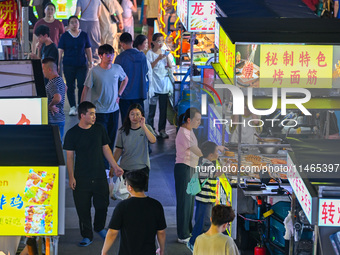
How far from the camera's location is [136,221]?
7.45 m

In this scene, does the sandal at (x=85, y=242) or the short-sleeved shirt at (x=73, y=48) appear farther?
the short-sleeved shirt at (x=73, y=48)

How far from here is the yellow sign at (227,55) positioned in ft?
27.2

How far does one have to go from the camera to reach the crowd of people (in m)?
7.49

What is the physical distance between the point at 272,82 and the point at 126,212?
219 cm

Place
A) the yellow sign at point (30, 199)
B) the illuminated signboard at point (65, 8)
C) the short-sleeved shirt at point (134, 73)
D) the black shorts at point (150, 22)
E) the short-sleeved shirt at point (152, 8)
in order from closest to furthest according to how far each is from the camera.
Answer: the yellow sign at point (30, 199), the short-sleeved shirt at point (134, 73), the illuminated signboard at point (65, 8), the short-sleeved shirt at point (152, 8), the black shorts at point (150, 22)

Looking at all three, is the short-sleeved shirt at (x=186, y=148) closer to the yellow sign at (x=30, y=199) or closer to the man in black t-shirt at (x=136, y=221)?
the man in black t-shirt at (x=136, y=221)

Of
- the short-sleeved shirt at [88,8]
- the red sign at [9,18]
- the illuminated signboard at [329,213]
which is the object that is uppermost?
the short-sleeved shirt at [88,8]

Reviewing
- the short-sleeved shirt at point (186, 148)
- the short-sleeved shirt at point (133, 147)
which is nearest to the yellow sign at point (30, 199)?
the short-sleeved shirt at point (186, 148)

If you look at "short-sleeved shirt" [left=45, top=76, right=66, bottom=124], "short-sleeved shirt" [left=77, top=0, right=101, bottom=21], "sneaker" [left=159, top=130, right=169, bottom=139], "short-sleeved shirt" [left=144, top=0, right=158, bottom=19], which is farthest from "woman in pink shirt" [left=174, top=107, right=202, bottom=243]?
"short-sleeved shirt" [left=144, top=0, right=158, bottom=19]

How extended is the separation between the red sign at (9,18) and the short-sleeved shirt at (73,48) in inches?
126

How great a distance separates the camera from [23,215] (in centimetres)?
571

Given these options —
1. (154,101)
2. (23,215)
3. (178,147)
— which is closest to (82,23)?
(154,101)

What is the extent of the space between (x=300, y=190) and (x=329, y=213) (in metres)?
0.55

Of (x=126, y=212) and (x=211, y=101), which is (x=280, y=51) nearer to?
(x=126, y=212)
